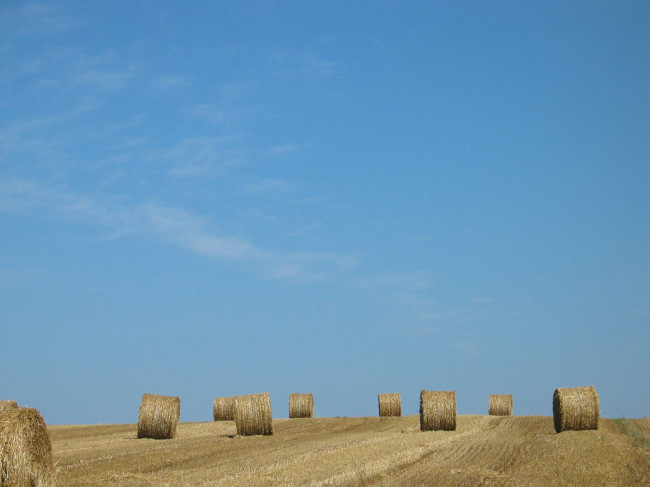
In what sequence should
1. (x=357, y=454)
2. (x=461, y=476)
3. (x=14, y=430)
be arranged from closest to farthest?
(x=14, y=430), (x=461, y=476), (x=357, y=454)

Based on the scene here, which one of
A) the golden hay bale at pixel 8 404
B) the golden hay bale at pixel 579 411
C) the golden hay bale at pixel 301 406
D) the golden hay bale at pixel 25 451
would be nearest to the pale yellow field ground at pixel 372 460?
the golden hay bale at pixel 579 411

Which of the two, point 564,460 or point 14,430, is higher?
point 14,430

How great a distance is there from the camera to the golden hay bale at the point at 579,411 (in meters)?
24.8

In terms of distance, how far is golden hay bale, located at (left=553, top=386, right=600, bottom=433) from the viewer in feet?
81.2

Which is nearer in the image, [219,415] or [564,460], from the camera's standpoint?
[564,460]

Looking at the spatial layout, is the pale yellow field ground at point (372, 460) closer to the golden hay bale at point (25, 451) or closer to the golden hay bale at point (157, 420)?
the golden hay bale at point (157, 420)

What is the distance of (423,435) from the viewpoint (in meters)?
23.8

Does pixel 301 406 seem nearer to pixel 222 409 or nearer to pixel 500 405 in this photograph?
pixel 222 409

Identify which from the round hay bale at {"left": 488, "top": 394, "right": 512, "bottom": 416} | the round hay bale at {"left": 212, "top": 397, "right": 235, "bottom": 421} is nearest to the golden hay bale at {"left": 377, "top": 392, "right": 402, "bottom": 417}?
the round hay bale at {"left": 488, "top": 394, "right": 512, "bottom": 416}

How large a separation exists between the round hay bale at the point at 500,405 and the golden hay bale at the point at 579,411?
39.3 feet

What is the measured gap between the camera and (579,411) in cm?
2483

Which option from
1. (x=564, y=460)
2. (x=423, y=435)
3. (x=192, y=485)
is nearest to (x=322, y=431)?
(x=423, y=435)

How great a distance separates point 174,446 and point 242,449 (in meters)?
2.26

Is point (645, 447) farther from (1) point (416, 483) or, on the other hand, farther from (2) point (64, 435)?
(2) point (64, 435)
